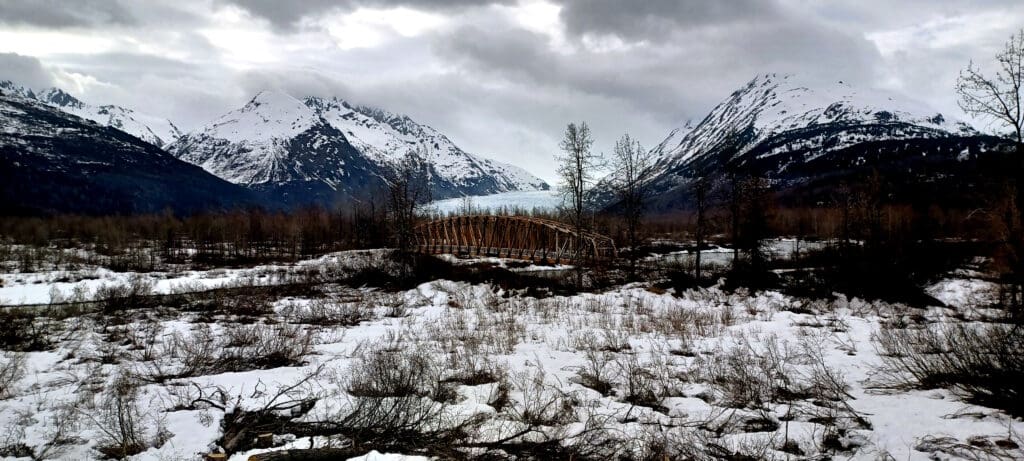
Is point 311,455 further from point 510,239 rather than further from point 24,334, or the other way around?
point 510,239

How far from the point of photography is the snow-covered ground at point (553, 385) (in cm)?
606

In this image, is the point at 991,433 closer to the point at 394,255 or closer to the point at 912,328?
the point at 912,328

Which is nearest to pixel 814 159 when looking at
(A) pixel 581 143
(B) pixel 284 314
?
(A) pixel 581 143

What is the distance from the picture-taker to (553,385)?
8469 mm

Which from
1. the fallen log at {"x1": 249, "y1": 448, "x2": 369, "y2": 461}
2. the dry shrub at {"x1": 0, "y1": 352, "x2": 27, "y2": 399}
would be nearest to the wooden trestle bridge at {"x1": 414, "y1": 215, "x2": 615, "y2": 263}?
the dry shrub at {"x1": 0, "y1": 352, "x2": 27, "y2": 399}

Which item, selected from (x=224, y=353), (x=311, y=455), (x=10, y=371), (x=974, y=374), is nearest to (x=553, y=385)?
(x=311, y=455)

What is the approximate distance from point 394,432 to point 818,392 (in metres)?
6.44

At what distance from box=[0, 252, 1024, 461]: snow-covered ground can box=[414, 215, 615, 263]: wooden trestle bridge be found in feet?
82.2

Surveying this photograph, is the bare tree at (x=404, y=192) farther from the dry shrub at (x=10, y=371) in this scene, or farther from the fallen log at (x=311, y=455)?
the fallen log at (x=311, y=455)

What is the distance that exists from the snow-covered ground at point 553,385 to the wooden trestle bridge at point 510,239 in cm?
2505

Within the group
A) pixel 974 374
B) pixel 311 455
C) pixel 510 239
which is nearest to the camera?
pixel 311 455

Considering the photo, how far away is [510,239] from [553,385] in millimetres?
42045

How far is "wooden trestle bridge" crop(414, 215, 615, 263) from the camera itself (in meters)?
42.0

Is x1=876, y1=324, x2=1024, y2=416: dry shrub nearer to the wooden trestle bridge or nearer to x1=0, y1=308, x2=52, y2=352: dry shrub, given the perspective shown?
x1=0, y1=308, x2=52, y2=352: dry shrub
